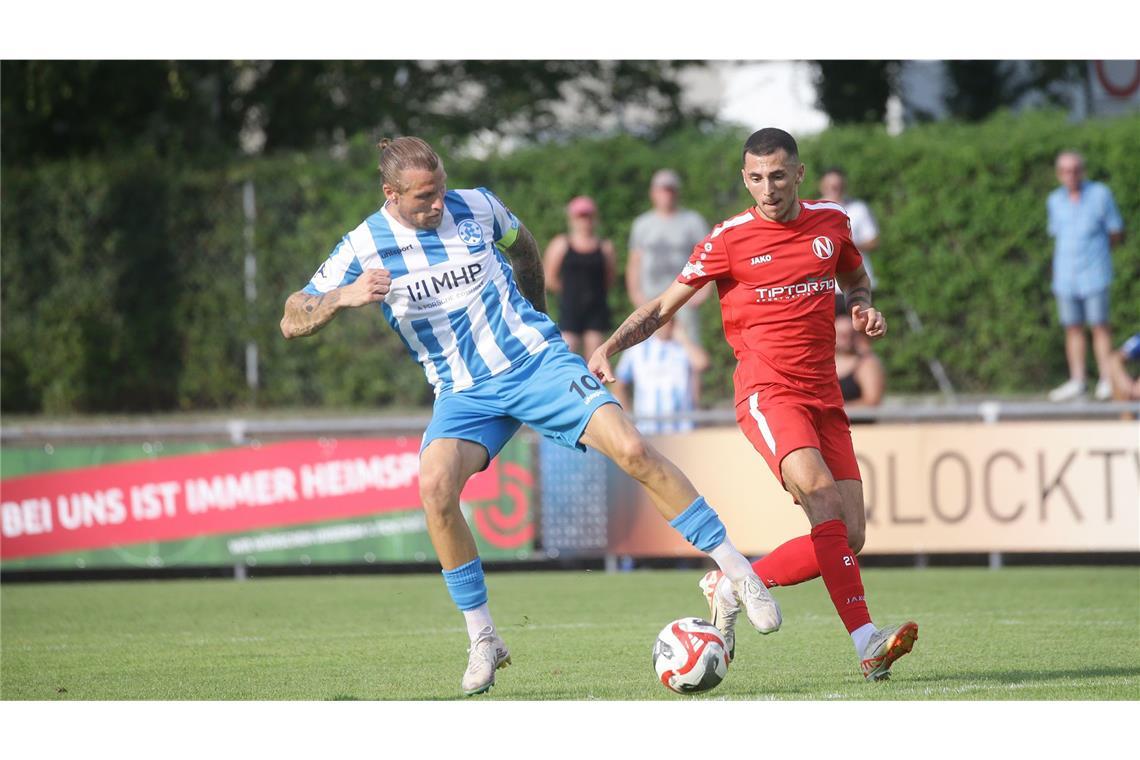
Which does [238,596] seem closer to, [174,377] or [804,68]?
[174,377]

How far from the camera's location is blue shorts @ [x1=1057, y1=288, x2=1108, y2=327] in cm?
1503

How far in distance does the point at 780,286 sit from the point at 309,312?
6.85 feet

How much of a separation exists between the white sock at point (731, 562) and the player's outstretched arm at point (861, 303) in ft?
3.65

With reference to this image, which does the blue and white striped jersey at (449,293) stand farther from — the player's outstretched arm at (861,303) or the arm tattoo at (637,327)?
the player's outstretched arm at (861,303)

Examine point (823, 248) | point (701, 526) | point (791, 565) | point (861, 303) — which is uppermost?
point (823, 248)

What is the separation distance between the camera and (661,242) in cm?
1448

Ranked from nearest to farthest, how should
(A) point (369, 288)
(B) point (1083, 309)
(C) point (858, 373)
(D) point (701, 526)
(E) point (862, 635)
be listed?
(A) point (369, 288), (E) point (862, 635), (D) point (701, 526), (C) point (858, 373), (B) point (1083, 309)

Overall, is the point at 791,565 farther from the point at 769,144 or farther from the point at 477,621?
the point at 769,144

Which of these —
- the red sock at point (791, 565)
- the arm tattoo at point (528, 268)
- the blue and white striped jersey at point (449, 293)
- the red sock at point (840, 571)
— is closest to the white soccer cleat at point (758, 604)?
the red sock at point (840, 571)

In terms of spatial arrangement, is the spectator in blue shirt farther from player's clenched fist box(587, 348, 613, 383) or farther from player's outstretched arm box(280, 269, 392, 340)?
player's outstretched arm box(280, 269, 392, 340)

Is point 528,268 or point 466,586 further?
point 528,268

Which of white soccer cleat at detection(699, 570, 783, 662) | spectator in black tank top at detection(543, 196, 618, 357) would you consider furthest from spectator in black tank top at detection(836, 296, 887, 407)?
white soccer cleat at detection(699, 570, 783, 662)

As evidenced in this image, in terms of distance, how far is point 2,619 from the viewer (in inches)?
416

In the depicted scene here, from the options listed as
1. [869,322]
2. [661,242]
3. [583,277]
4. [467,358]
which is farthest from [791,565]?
[661,242]
